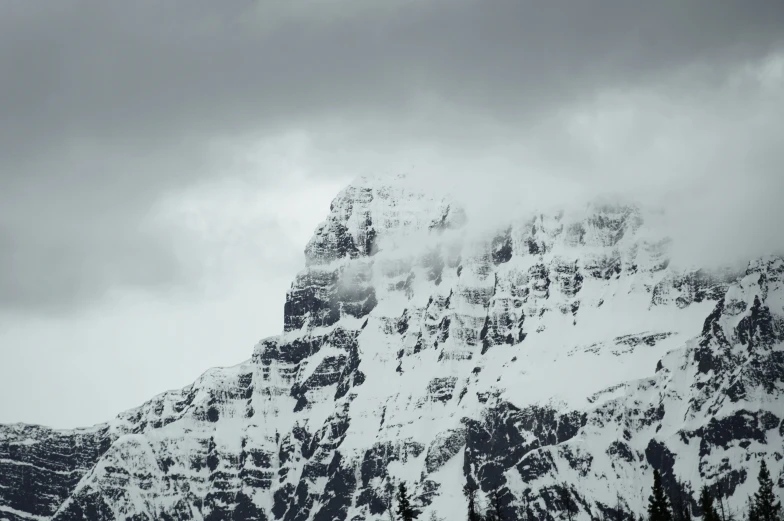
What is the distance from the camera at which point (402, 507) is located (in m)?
192
